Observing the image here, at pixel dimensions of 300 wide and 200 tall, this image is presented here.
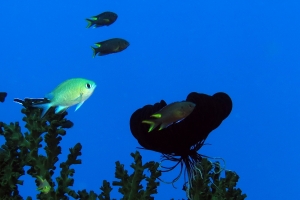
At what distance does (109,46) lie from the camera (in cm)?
589

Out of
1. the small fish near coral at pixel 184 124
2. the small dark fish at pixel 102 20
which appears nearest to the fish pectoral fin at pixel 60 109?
the small fish near coral at pixel 184 124

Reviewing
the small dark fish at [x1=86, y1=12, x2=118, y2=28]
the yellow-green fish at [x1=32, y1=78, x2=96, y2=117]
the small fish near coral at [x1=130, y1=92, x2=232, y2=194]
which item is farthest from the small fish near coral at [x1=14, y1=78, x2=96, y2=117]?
the small dark fish at [x1=86, y1=12, x2=118, y2=28]

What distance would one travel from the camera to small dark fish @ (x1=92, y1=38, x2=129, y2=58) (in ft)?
18.9

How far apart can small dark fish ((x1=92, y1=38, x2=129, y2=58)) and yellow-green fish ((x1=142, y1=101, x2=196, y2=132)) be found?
2707 mm

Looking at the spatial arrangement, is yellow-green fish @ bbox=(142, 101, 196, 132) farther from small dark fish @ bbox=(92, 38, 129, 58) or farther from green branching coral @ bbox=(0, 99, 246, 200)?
small dark fish @ bbox=(92, 38, 129, 58)

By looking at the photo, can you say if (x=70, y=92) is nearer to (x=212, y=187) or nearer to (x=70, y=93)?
(x=70, y=93)

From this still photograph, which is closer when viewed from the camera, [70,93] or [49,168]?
[70,93]

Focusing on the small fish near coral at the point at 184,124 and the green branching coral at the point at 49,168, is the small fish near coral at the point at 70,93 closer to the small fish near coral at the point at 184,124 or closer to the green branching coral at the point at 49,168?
the green branching coral at the point at 49,168

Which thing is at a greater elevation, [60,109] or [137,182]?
[60,109]

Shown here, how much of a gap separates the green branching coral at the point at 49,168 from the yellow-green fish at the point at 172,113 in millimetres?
491

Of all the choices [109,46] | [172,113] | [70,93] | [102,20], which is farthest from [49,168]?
[102,20]

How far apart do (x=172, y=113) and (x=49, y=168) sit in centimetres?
119

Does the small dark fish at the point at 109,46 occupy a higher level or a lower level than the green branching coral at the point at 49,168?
higher

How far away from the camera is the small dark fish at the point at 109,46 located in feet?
18.9
